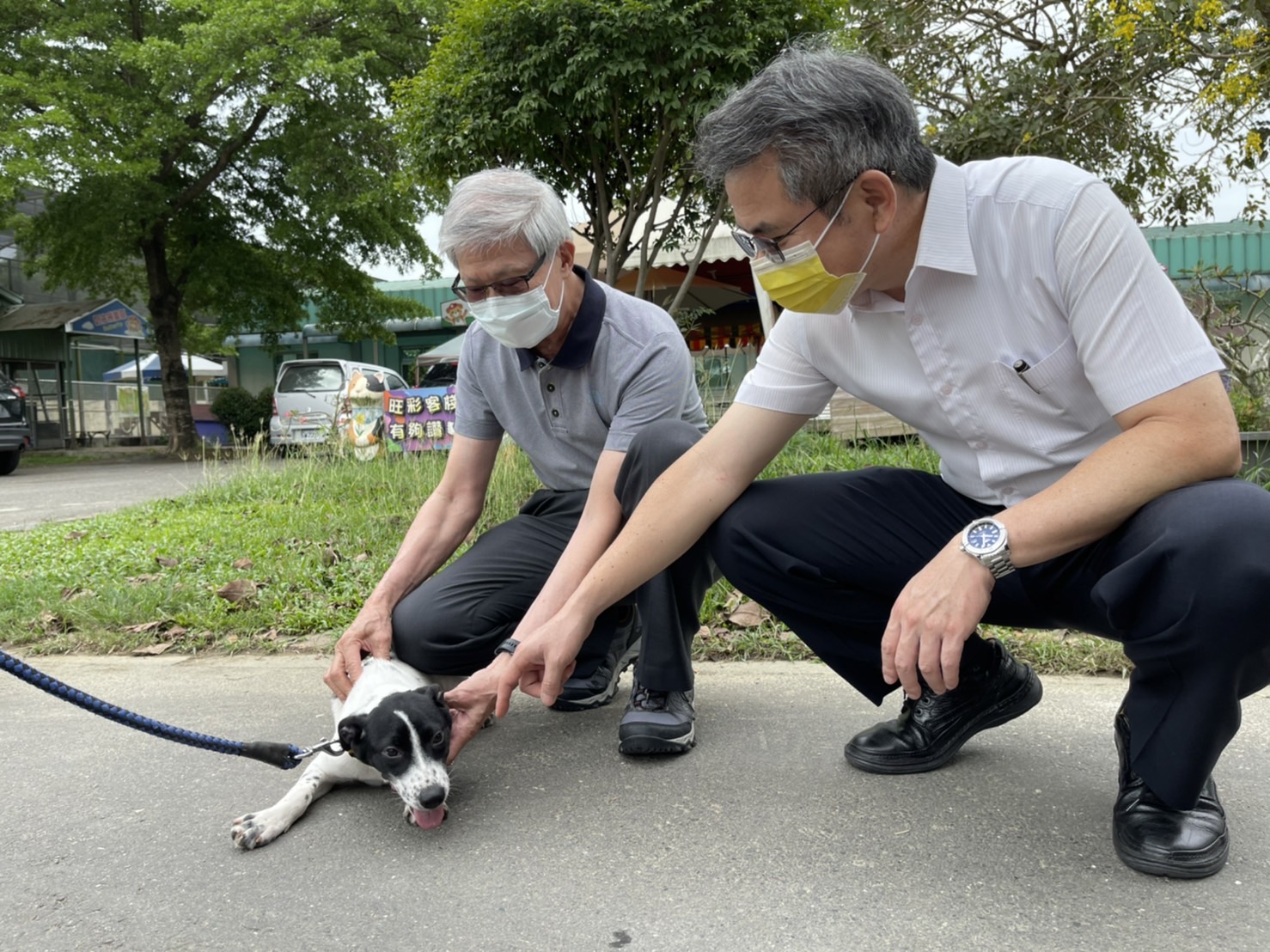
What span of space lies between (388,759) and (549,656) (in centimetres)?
44

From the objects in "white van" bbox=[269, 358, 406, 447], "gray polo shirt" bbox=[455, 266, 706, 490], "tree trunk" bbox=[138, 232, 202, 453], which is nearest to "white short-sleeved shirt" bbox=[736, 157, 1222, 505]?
"gray polo shirt" bbox=[455, 266, 706, 490]

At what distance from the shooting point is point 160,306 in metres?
19.2

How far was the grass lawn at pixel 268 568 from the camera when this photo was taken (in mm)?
3760

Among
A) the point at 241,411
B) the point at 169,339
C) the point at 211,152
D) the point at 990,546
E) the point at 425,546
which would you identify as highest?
the point at 211,152

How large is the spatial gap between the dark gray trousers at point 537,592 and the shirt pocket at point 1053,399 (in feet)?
2.55

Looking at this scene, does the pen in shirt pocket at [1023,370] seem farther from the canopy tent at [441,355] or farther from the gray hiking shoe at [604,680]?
the canopy tent at [441,355]

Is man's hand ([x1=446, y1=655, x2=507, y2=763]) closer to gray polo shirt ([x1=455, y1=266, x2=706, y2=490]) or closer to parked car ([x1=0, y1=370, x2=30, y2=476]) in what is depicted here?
gray polo shirt ([x1=455, y1=266, x2=706, y2=490])

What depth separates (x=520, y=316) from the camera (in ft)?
8.79

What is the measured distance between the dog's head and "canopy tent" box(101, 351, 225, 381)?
25.1 m

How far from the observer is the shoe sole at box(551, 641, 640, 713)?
2.90m

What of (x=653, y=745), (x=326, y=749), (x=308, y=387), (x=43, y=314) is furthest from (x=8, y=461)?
(x=653, y=745)

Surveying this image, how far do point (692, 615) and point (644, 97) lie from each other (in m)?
5.23

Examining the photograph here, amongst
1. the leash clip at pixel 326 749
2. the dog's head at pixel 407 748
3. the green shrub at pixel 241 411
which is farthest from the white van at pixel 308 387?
the dog's head at pixel 407 748

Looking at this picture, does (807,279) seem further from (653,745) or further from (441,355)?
(441,355)
